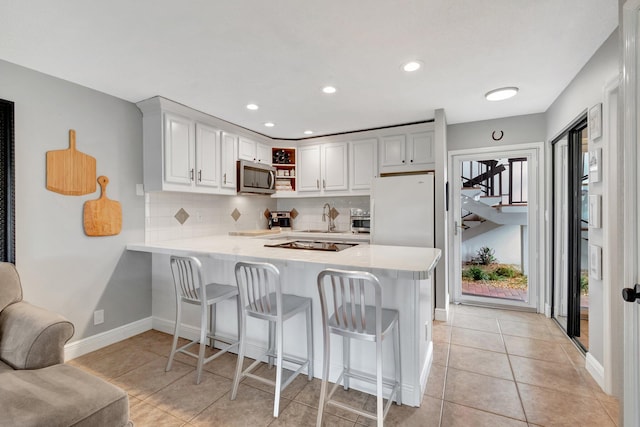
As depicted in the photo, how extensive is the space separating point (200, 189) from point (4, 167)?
1498mm

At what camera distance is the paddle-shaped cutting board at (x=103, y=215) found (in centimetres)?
262

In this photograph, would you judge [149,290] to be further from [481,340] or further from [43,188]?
[481,340]

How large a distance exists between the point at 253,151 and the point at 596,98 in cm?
353

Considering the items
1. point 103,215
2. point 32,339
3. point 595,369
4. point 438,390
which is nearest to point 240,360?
point 32,339

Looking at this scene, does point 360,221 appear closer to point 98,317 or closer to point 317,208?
point 317,208

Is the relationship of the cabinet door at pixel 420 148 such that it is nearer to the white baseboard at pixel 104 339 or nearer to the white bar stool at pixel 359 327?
the white bar stool at pixel 359 327

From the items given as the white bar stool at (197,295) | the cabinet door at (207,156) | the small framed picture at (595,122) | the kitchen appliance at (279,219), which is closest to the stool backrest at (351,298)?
the white bar stool at (197,295)

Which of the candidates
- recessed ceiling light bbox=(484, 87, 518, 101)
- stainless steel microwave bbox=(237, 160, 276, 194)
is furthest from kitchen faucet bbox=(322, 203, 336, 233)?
recessed ceiling light bbox=(484, 87, 518, 101)

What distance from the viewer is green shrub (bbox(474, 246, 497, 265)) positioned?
4.33 m

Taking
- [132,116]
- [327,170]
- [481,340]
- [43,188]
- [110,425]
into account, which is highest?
[132,116]

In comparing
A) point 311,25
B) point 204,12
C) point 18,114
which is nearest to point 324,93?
point 311,25

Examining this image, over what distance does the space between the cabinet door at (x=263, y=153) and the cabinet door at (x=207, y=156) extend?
2.47 ft

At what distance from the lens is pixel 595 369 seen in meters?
2.17

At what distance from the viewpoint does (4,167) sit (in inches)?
85.4
